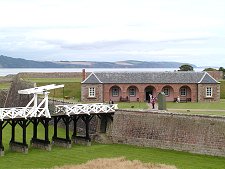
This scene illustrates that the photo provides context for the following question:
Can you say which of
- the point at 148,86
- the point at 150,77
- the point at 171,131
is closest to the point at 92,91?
the point at 148,86

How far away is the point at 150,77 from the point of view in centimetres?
4703

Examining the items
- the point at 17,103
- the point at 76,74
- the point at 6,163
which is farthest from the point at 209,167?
the point at 76,74

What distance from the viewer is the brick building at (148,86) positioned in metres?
45.9

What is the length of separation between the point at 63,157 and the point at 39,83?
1153 inches

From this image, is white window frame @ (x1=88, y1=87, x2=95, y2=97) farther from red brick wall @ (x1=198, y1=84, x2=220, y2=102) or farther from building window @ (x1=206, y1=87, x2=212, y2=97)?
building window @ (x1=206, y1=87, x2=212, y2=97)

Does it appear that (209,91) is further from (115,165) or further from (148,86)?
(115,165)

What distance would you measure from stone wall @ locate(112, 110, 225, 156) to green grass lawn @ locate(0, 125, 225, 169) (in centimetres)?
63

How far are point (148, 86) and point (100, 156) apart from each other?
18.9 metres

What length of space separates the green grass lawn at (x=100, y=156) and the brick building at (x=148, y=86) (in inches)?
568

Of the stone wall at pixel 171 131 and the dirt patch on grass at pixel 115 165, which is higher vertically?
the stone wall at pixel 171 131

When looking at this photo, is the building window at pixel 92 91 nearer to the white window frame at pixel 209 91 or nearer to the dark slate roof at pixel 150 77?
the dark slate roof at pixel 150 77

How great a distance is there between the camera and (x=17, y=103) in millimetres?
51688

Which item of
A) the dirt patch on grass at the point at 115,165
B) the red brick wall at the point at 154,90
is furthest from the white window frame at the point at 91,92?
the dirt patch on grass at the point at 115,165

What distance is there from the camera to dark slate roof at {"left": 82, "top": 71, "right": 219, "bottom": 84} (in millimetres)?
46375
